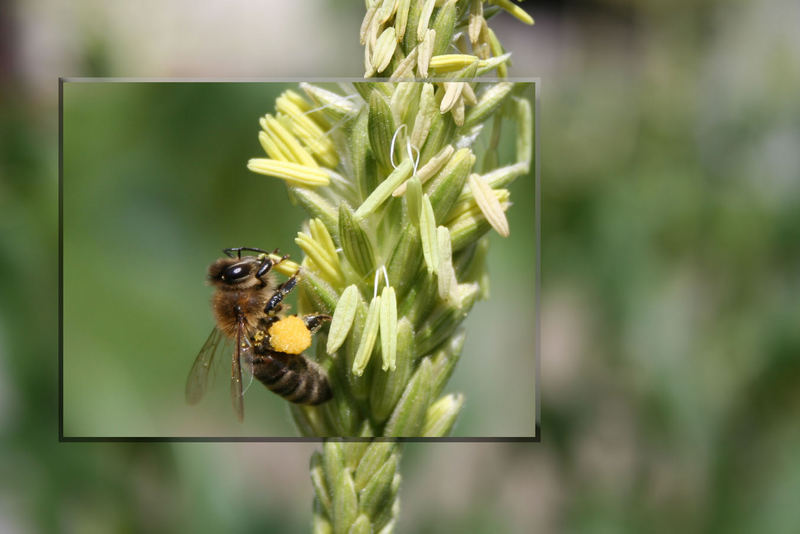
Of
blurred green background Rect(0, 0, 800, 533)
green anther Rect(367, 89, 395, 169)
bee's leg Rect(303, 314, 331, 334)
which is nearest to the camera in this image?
green anther Rect(367, 89, 395, 169)

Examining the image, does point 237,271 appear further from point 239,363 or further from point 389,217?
point 389,217

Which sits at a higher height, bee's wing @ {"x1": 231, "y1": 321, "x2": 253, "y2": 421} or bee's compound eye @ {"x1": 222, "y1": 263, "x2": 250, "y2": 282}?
bee's compound eye @ {"x1": 222, "y1": 263, "x2": 250, "y2": 282}

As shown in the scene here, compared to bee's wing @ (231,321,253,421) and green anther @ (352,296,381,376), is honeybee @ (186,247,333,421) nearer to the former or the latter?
bee's wing @ (231,321,253,421)

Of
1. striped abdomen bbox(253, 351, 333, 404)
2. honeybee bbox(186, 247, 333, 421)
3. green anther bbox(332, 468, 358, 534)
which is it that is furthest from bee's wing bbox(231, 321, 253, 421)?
green anther bbox(332, 468, 358, 534)

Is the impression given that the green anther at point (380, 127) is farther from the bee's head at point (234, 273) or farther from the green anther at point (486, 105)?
the bee's head at point (234, 273)

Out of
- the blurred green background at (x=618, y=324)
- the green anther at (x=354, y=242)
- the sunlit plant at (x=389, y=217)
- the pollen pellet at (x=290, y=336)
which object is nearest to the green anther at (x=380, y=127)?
the sunlit plant at (x=389, y=217)

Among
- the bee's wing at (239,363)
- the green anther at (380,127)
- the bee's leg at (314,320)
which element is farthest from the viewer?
the bee's wing at (239,363)

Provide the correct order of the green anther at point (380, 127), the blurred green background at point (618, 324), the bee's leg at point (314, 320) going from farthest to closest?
the blurred green background at point (618, 324)
the bee's leg at point (314, 320)
the green anther at point (380, 127)
